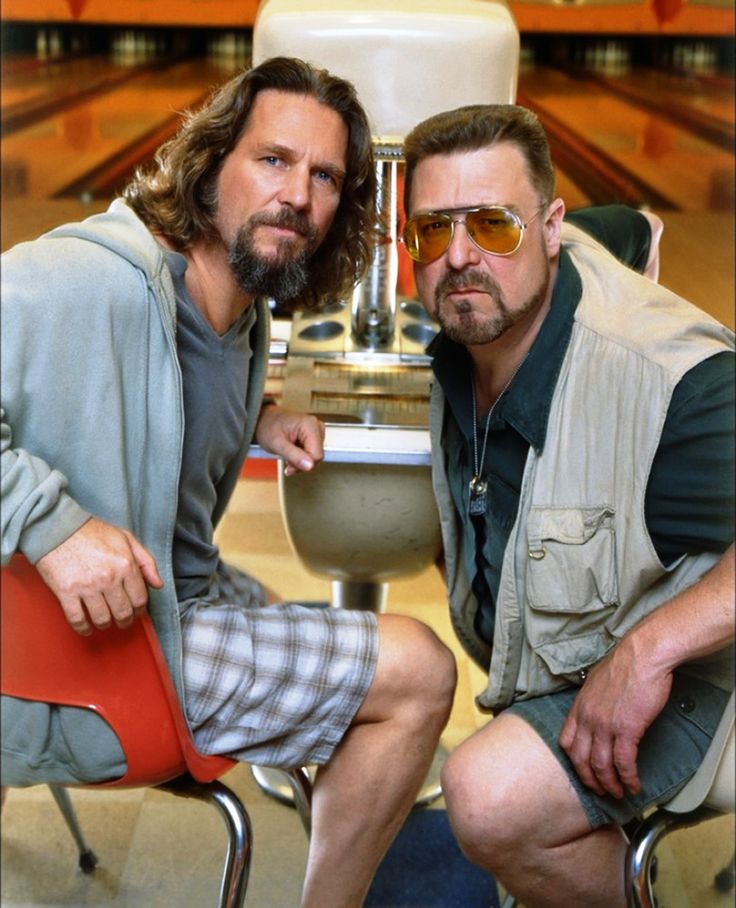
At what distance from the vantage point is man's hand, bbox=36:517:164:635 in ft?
2.43

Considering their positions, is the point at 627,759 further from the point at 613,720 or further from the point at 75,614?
the point at 75,614

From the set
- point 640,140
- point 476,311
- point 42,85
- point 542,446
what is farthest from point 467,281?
point 640,140

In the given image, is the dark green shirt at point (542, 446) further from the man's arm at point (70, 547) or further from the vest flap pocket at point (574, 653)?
the man's arm at point (70, 547)

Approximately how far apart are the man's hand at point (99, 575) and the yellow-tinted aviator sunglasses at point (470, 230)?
31 centimetres

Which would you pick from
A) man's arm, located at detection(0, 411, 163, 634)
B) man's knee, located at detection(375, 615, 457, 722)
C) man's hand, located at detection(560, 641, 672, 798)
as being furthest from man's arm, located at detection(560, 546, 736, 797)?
man's arm, located at detection(0, 411, 163, 634)

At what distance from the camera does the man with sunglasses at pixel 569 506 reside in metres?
0.87

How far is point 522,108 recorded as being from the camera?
38.8 inches

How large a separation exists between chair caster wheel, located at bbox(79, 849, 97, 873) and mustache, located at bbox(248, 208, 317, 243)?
0.47 metres

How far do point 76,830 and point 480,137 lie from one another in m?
0.58

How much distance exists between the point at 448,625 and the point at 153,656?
0.45 metres

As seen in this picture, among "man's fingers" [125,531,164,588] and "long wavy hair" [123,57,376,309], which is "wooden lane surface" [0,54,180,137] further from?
"man's fingers" [125,531,164,588]

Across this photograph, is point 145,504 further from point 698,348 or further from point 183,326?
point 698,348

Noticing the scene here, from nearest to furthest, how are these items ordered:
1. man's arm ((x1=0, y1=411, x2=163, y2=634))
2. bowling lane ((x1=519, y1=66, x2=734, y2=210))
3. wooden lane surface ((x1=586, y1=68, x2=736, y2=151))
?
man's arm ((x1=0, y1=411, x2=163, y2=634))
wooden lane surface ((x1=586, y1=68, x2=736, y2=151))
bowling lane ((x1=519, y1=66, x2=734, y2=210))

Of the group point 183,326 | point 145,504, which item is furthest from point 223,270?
point 145,504
